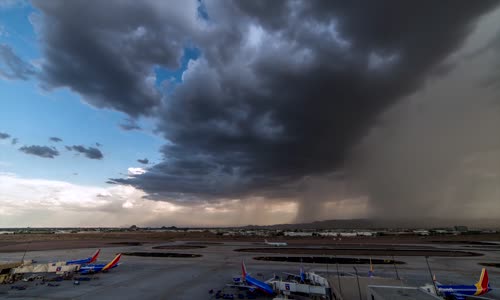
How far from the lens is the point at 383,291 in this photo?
2252cm

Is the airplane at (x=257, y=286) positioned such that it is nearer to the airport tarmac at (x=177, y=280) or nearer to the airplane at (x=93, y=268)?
the airport tarmac at (x=177, y=280)

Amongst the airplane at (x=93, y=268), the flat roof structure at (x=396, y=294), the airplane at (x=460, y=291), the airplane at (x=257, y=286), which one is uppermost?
the flat roof structure at (x=396, y=294)

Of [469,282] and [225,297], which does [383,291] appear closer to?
[225,297]

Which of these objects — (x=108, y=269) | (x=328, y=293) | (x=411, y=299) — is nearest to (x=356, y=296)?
(x=328, y=293)

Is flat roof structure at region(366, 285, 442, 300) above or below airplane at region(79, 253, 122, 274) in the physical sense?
above

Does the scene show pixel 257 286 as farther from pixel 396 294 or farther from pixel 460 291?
pixel 460 291

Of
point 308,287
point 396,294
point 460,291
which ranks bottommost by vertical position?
point 460,291

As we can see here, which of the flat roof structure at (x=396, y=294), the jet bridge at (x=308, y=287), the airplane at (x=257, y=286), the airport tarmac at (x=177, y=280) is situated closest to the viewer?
the flat roof structure at (x=396, y=294)

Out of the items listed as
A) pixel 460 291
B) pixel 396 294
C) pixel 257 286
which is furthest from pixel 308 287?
pixel 460 291

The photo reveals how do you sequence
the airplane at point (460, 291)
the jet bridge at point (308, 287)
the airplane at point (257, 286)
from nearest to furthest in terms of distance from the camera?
the jet bridge at point (308, 287) < the airplane at point (460, 291) < the airplane at point (257, 286)

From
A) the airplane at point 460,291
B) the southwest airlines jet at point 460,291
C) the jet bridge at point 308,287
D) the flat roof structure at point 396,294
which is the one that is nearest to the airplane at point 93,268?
the jet bridge at point 308,287

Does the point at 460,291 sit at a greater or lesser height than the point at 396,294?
lesser

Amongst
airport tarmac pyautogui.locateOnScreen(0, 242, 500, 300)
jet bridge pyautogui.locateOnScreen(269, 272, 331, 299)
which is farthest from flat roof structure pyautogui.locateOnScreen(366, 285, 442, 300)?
airport tarmac pyautogui.locateOnScreen(0, 242, 500, 300)

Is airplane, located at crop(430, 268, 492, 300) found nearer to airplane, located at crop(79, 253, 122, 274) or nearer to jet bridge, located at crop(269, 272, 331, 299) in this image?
jet bridge, located at crop(269, 272, 331, 299)
